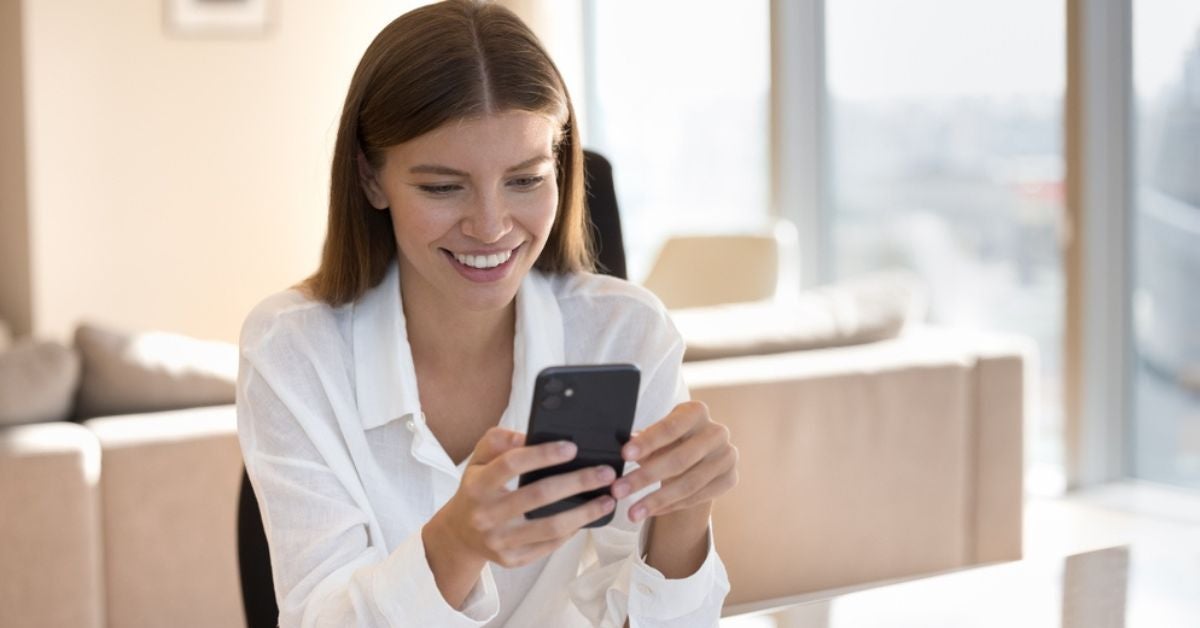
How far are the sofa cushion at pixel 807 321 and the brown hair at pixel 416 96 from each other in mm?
1519

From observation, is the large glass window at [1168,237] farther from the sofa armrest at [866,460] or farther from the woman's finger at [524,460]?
the woman's finger at [524,460]

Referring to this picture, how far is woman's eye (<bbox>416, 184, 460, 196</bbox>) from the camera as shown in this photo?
1.45 meters

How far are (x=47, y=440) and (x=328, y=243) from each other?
1.16 metres

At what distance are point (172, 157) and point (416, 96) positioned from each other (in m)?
5.08

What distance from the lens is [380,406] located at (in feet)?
4.93

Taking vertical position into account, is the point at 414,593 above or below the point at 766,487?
above

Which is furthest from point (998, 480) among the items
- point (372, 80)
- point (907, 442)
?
point (372, 80)

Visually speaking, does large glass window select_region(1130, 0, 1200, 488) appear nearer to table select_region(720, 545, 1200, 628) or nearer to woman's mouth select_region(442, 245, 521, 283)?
table select_region(720, 545, 1200, 628)

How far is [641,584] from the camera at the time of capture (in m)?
1.40

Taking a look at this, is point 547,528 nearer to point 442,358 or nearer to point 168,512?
point 442,358

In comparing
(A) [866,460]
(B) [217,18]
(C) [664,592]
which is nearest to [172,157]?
(B) [217,18]

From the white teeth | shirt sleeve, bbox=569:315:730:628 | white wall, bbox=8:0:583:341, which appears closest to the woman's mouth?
the white teeth

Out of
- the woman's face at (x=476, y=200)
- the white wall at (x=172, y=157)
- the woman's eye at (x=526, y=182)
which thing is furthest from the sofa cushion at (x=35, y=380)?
the white wall at (x=172, y=157)

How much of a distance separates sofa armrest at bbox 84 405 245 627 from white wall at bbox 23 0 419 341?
3.25 metres
